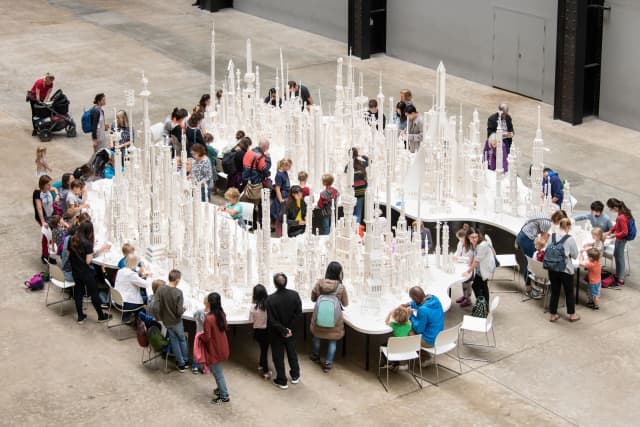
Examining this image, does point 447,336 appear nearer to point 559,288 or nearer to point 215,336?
point 559,288

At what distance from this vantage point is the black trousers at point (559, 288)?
14312 millimetres

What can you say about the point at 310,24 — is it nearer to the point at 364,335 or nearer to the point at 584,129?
the point at 584,129

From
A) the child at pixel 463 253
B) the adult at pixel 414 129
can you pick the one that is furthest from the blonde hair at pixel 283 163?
the child at pixel 463 253

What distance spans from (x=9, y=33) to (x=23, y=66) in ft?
12.7

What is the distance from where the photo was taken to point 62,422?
12297 millimetres

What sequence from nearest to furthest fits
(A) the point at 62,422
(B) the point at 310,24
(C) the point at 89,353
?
(A) the point at 62,422 → (C) the point at 89,353 → (B) the point at 310,24

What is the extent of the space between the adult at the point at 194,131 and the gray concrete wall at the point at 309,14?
35.6ft

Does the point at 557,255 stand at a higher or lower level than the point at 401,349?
higher

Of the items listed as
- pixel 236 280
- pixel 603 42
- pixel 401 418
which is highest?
pixel 603 42

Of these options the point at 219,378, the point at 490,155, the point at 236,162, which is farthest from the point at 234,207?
the point at 490,155

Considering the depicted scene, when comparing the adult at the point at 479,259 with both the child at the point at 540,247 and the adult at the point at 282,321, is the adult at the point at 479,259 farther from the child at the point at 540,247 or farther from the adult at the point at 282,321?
the adult at the point at 282,321

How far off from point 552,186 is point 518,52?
772 centimetres

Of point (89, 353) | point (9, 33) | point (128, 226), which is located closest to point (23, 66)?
point (9, 33)

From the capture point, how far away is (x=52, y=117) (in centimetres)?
2164
